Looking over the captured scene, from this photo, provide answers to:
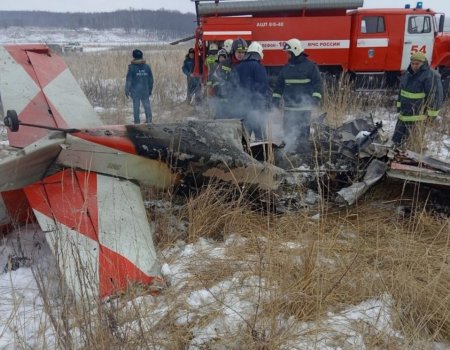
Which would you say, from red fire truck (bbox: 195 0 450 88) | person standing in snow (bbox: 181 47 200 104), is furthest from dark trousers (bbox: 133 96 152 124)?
red fire truck (bbox: 195 0 450 88)

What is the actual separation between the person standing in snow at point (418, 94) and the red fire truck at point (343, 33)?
187 inches

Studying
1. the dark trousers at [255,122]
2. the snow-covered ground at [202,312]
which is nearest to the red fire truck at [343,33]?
the dark trousers at [255,122]

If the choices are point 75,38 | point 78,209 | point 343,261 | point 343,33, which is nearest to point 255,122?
point 343,261

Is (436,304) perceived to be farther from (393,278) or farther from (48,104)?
(48,104)

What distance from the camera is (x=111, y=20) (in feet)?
291

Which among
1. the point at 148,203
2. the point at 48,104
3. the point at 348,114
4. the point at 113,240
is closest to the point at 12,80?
the point at 48,104

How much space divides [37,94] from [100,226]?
6.13 feet

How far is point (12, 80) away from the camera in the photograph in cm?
380

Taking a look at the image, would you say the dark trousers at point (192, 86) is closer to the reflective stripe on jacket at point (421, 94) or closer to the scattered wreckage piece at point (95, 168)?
the reflective stripe on jacket at point (421, 94)

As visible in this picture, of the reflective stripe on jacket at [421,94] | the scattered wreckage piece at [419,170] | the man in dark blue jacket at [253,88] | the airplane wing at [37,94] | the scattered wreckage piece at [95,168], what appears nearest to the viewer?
the scattered wreckage piece at [95,168]

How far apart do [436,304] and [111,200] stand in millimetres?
2228

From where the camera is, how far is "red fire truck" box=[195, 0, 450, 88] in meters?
10.1

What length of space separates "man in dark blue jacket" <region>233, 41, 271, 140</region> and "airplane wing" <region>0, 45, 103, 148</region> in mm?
2863

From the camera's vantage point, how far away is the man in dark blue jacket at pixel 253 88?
6266 millimetres
